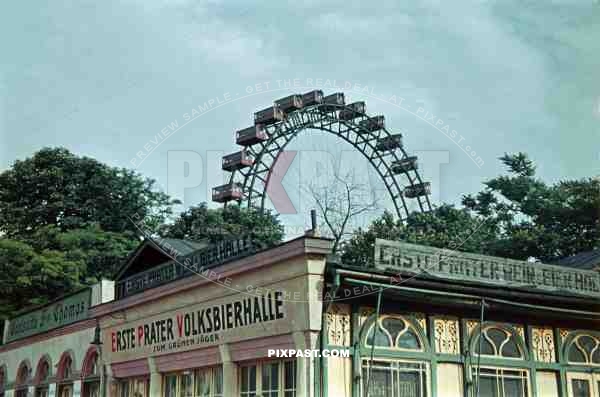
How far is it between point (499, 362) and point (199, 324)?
6.06m

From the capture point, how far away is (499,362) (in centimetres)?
1600

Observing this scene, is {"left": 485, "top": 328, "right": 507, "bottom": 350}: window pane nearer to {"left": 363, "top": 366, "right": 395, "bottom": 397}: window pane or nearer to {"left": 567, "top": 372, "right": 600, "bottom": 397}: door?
{"left": 567, "top": 372, "right": 600, "bottom": 397}: door

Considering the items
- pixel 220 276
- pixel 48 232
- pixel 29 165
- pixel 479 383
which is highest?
pixel 29 165

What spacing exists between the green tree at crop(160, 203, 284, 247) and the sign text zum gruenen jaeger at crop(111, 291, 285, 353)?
15303mm

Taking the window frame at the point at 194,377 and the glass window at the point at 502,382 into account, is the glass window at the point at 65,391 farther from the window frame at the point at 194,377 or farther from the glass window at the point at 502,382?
the glass window at the point at 502,382

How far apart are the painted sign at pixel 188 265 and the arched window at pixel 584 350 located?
7170 millimetres

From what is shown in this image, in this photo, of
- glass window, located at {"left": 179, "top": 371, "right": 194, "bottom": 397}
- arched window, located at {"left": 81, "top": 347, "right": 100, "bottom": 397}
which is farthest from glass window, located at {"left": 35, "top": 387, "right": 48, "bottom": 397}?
glass window, located at {"left": 179, "top": 371, "right": 194, "bottom": 397}

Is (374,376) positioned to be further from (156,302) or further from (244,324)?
(156,302)

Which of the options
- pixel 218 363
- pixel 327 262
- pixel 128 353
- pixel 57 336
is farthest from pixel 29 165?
pixel 327 262

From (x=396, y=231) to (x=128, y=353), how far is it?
46.1 feet

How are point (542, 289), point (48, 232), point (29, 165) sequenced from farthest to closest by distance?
point (29, 165) → point (48, 232) → point (542, 289)

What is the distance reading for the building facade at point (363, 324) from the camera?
14.1 metres

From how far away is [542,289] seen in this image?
1672 centimetres

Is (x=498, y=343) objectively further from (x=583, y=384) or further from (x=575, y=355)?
(x=583, y=384)
